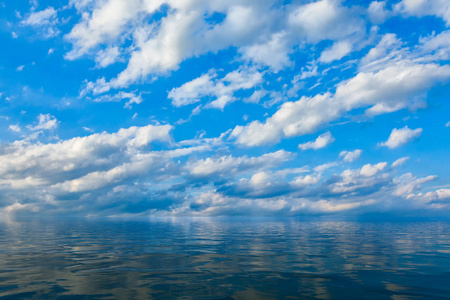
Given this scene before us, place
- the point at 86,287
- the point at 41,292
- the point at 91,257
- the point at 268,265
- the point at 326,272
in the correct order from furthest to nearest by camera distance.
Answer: the point at 91,257 → the point at 268,265 → the point at 326,272 → the point at 86,287 → the point at 41,292

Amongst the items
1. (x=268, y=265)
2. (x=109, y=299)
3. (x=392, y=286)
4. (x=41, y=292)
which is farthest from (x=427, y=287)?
(x=41, y=292)

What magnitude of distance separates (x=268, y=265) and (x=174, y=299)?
1104cm

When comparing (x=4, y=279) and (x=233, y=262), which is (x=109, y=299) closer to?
(x=4, y=279)

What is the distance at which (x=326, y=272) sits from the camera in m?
20.2

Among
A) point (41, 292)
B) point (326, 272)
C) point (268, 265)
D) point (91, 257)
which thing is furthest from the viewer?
point (91, 257)

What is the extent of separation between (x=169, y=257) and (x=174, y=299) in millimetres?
13640

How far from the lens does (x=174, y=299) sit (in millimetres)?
13797

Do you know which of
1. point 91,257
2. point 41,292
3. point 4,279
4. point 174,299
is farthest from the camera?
point 91,257

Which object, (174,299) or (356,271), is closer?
(174,299)

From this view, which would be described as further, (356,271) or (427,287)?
(356,271)

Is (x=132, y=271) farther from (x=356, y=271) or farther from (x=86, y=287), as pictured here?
(x=356, y=271)

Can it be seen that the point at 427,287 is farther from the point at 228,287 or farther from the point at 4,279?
the point at 4,279

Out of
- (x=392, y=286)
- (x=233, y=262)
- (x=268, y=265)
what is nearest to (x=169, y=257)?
(x=233, y=262)

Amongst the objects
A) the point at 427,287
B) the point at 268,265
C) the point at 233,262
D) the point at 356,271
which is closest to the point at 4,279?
the point at 233,262
